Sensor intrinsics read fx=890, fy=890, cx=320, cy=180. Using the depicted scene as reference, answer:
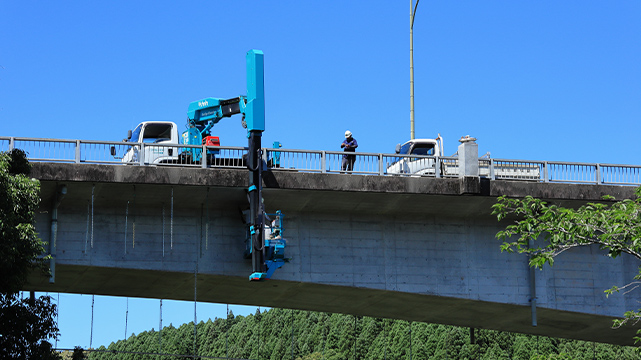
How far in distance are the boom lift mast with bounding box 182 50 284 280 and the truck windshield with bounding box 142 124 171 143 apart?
1017mm

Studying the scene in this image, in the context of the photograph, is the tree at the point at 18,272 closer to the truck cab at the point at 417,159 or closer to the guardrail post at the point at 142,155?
the guardrail post at the point at 142,155

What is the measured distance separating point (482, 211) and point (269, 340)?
79.6 metres

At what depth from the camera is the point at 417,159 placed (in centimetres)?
3247

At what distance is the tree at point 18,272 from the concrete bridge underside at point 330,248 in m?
3.10

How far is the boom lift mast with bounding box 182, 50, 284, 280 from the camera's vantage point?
90.4 feet

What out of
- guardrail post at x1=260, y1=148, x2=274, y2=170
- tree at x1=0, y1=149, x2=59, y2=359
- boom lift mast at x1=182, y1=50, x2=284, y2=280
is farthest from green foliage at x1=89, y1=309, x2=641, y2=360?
tree at x1=0, y1=149, x2=59, y2=359

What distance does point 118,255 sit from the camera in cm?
2814

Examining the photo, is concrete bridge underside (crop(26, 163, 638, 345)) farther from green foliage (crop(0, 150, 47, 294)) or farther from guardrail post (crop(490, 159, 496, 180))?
green foliage (crop(0, 150, 47, 294))

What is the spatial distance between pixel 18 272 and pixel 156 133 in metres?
10.6

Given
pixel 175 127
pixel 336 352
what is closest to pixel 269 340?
pixel 336 352

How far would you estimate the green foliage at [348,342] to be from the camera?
80.8 meters

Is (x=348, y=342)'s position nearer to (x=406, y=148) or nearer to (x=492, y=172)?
(x=406, y=148)

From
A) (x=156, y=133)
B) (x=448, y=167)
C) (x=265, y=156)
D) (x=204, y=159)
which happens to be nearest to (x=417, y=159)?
(x=448, y=167)

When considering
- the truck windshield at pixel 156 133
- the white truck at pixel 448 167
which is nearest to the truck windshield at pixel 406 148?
the white truck at pixel 448 167
